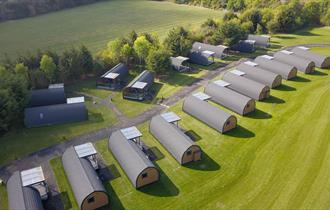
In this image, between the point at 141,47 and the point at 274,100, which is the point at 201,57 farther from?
the point at 274,100

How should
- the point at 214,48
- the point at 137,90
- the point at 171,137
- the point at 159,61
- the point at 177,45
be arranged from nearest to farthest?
the point at 171,137
the point at 137,90
the point at 159,61
the point at 177,45
the point at 214,48

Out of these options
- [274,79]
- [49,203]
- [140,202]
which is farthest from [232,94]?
[49,203]

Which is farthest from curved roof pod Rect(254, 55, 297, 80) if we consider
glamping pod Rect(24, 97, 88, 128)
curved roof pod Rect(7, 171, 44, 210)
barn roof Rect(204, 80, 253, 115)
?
curved roof pod Rect(7, 171, 44, 210)

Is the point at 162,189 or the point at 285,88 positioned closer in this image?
the point at 162,189

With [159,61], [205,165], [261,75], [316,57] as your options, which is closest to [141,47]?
[159,61]

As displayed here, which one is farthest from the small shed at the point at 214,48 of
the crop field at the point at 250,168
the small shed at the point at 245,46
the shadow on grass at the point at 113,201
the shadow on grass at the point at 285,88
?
the shadow on grass at the point at 113,201

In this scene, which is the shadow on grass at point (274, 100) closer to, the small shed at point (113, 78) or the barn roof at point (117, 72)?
the small shed at point (113, 78)
